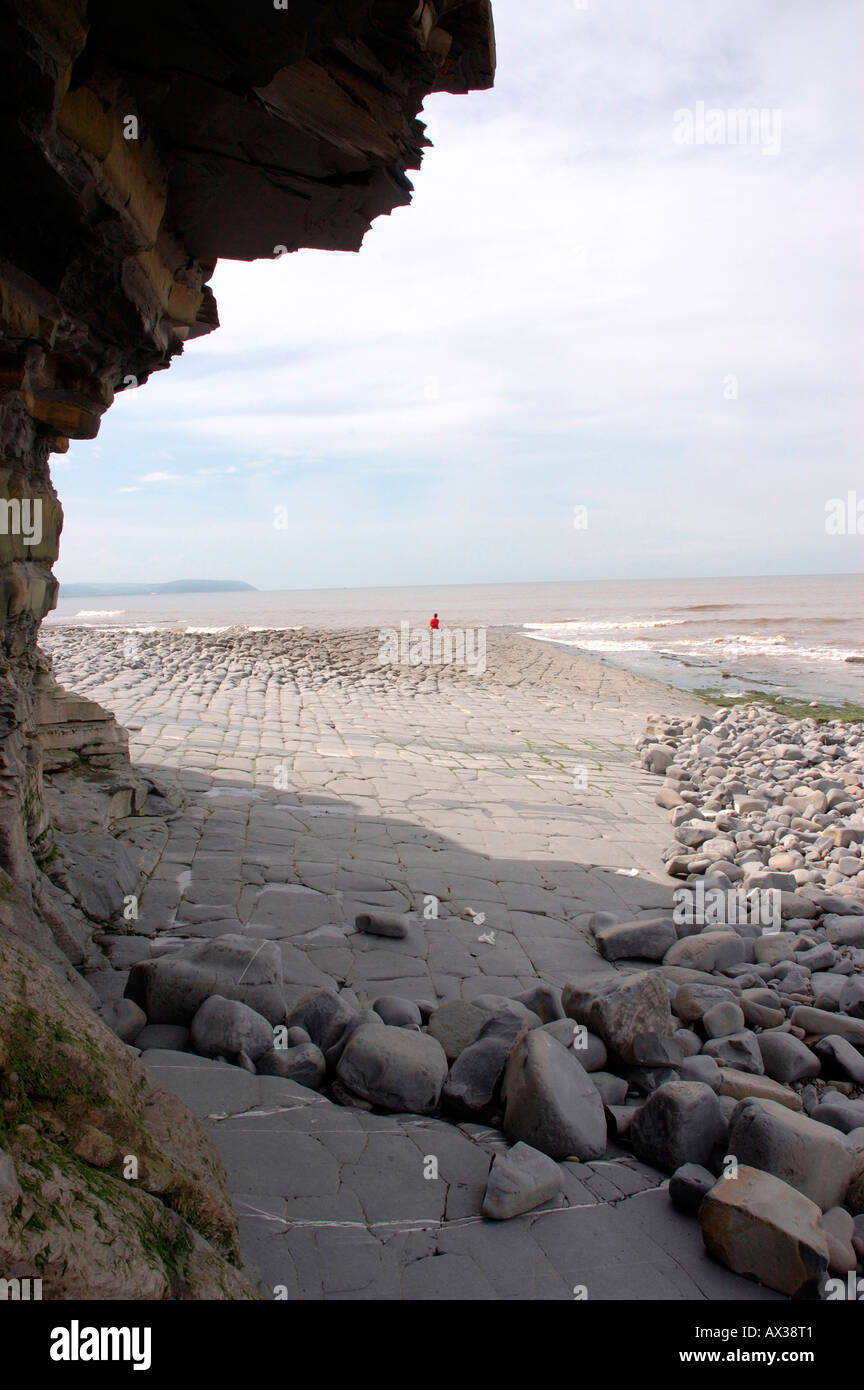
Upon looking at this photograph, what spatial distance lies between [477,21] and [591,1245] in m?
4.07

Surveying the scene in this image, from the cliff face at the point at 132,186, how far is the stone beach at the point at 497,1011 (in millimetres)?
699

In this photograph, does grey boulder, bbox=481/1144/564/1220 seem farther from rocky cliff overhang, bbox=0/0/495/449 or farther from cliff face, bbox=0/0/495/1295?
rocky cliff overhang, bbox=0/0/495/449

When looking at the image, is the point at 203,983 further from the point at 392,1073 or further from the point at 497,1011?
the point at 497,1011

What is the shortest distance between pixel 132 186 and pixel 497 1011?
336cm

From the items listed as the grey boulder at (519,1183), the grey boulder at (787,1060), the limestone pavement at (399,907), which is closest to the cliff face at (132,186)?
the limestone pavement at (399,907)

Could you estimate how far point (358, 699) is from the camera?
14.2 m

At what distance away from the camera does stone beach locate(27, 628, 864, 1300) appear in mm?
2348

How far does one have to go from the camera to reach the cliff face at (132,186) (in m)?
2.41
